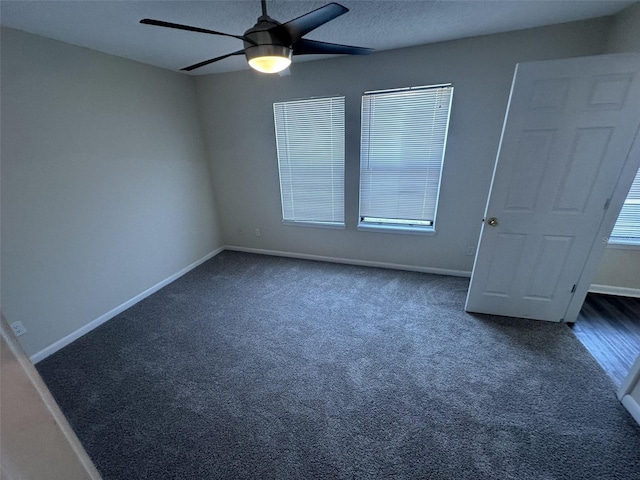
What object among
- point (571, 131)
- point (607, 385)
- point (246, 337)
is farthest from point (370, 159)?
point (607, 385)

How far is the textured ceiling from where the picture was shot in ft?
5.66

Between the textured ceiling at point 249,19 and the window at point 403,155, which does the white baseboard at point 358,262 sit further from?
the textured ceiling at point 249,19

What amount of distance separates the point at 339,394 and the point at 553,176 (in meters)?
2.24

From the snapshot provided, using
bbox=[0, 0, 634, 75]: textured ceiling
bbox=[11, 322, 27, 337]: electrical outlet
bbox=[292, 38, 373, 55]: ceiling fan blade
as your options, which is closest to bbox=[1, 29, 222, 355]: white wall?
bbox=[11, 322, 27, 337]: electrical outlet

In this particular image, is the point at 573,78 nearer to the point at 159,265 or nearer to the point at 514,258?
the point at 514,258

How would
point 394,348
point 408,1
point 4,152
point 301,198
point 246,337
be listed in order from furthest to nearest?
point 301,198
point 246,337
point 394,348
point 4,152
point 408,1

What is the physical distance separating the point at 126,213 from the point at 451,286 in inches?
140

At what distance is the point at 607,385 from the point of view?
1.82 m

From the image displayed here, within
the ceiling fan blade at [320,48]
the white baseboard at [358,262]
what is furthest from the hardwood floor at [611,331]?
the ceiling fan blade at [320,48]

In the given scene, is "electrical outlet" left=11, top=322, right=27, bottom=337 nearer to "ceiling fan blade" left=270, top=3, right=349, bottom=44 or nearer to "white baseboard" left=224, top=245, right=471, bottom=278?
"white baseboard" left=224, top=245, right=471, bottom=278

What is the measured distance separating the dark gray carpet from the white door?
15.8 inches

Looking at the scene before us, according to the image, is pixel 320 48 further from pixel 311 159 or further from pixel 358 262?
pixel 358 262

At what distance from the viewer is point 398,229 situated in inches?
129

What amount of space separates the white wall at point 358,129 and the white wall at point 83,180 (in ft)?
2.02
